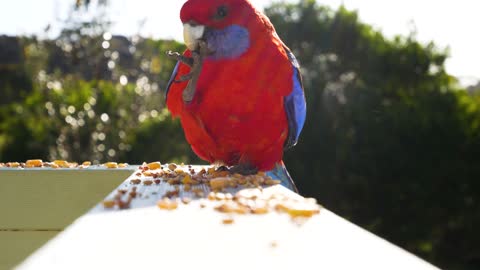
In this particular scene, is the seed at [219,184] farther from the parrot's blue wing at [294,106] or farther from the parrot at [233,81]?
the parrot's blue wing at [294,106]

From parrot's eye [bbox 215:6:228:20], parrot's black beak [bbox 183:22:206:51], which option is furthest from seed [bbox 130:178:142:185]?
parrot's eye [bbox 215:6:228:20]

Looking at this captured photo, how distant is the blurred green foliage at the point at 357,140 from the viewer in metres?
6.20

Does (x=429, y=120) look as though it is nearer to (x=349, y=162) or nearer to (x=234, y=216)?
(x=349, y=162)

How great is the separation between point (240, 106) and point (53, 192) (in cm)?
81

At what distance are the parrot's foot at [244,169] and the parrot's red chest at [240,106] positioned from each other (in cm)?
2

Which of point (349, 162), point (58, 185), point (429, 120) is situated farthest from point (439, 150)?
point (58, 185)

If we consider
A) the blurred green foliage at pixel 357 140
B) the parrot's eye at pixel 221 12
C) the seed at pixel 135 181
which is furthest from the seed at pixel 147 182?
the blurred green foliage at pixel 357 140

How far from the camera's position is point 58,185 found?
1.95m

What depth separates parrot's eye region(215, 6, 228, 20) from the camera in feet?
5.84

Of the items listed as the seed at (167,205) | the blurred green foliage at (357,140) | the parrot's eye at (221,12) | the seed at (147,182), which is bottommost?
the blurred green foliage at (357,140)

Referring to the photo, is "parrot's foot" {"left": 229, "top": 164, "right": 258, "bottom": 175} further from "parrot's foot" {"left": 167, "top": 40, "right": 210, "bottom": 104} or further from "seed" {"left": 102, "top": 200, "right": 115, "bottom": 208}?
"seed" {"left": 102, "top": 200, "right": 115, "bottom": 208}

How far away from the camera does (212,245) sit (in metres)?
0.70

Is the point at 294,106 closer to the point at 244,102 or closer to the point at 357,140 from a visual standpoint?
the point at 244,102

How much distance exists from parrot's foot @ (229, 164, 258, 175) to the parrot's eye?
1.73 ft
